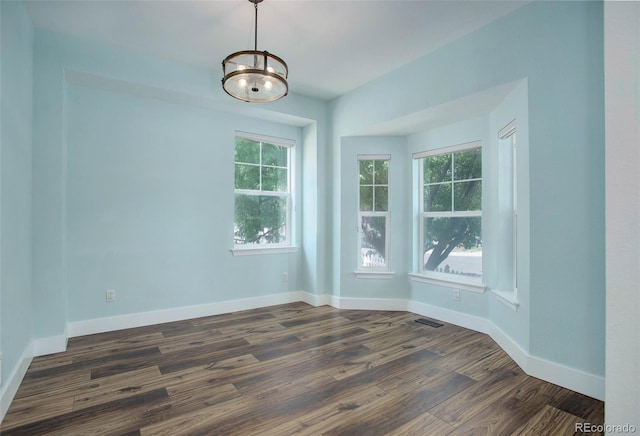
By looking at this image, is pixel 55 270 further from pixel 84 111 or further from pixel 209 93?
pixel 209 93

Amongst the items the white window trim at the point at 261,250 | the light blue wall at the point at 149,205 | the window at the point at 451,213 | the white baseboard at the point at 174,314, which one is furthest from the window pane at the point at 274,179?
the window at the point at 451,213

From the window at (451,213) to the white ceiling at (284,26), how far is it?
1.25 meters

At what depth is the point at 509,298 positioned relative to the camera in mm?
2916

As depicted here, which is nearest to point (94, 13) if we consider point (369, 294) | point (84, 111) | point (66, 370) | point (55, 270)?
point (84, 111)

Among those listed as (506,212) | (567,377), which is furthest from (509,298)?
(506,212)

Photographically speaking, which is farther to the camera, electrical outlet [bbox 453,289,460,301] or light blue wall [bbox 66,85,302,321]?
electrical outlet [bbox 453,289,460,301]

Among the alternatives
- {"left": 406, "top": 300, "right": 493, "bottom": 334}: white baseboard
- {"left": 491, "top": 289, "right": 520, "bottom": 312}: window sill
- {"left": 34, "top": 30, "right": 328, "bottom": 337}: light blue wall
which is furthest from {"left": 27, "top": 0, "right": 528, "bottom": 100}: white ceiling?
{"left": 406, "top": 300, "right": 493, "bottom": 334}: white baseboard

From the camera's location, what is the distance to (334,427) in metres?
1.89

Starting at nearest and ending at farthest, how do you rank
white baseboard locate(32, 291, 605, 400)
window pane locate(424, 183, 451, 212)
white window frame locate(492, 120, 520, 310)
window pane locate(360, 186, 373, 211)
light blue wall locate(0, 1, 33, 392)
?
1. light blue wall locate(0, 1, 33, 392)
2. white baseboard locate(32, 291, 605, 400)
3. white window frame locate(492, 120, 520, 310)
4. window pane locate(424, 183, 451, 212)
5. window pane locate(360, 186, 373, 211)

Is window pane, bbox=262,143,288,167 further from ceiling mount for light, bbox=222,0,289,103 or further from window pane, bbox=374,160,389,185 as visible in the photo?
ceiling mount for light, bbox=222,0,289,103

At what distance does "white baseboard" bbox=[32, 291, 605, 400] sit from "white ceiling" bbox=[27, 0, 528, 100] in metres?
2.73

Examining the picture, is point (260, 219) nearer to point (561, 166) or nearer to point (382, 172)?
point (382, 172)

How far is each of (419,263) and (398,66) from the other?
7.82 feet

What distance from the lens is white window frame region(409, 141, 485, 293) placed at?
12.0 feet
